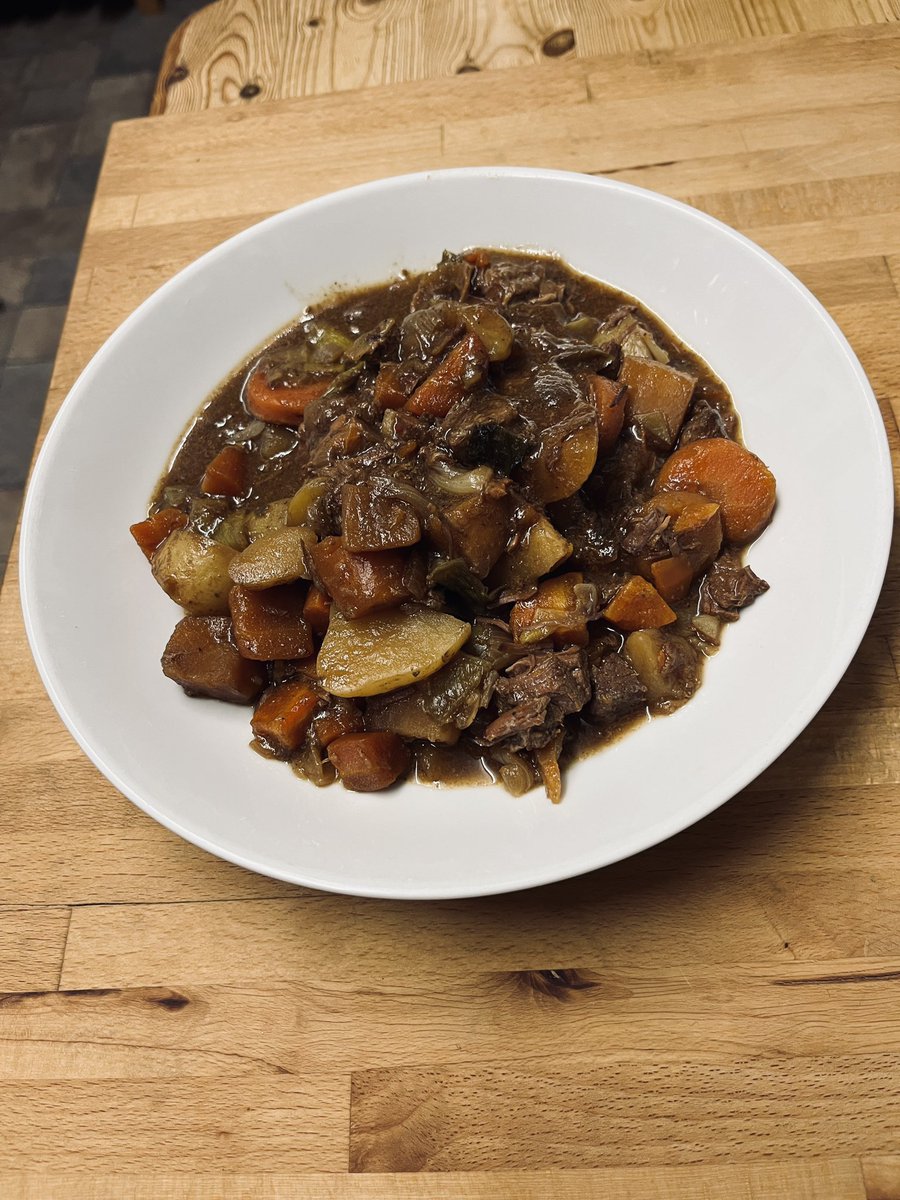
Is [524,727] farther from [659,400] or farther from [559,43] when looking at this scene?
[559,43]

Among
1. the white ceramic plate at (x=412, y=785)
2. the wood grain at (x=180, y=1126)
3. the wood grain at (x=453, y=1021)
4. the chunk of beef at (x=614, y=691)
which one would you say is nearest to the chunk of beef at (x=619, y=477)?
the white ceramic plate at (x=412, y=785)

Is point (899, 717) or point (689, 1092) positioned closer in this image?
point (689, 1092)

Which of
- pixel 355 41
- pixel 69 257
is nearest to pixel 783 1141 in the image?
pixel 355 41

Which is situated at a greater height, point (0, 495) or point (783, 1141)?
point (783, 1141)

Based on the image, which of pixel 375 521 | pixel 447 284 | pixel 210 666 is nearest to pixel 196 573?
pixel 210 666

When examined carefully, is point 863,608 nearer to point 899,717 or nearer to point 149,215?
point 899,717

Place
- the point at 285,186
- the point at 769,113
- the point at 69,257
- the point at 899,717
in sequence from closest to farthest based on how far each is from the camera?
the point at 899,717 < the point at 769,113 < the point at 285,186 < the point at 69,257
